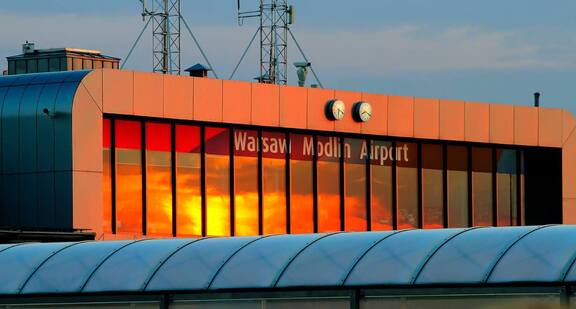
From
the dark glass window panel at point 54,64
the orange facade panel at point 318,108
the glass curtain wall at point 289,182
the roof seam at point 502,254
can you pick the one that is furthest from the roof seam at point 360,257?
the dark glass window panel at point 54,64

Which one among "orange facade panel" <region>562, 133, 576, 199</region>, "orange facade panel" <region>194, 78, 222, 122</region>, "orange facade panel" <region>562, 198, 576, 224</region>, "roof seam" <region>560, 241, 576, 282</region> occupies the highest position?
"orange facade panel" <region>194, 78, 222, 122</region>

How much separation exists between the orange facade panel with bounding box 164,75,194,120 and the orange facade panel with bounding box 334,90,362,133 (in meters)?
7.12

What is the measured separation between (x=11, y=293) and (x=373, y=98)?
26972 mm

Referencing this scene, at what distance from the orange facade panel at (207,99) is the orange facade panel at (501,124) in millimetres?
13700

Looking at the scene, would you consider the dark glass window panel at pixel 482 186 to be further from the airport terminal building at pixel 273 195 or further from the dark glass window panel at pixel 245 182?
the dark glass window panel at pixel 245 182

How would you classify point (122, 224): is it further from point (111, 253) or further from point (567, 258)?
point (567, 258)

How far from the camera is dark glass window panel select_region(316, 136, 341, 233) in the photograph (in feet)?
212

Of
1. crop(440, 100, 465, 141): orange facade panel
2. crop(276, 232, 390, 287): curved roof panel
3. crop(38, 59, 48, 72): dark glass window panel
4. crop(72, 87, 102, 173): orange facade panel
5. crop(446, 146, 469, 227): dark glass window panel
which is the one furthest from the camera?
crop(446, 146, 469, 227): dark glass window panel

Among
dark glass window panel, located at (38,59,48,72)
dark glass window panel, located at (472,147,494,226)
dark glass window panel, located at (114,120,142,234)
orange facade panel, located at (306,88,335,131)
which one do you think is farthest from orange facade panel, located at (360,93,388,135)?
dark glass window panel, located at (38,59,48,72)

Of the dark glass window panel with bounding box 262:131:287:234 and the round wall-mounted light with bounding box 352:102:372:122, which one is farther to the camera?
the round wall-mounted light with bounding box 352:102:372:122

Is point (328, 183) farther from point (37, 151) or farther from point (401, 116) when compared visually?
point (37, 151)

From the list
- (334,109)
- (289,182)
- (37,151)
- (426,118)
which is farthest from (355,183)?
(37,151)

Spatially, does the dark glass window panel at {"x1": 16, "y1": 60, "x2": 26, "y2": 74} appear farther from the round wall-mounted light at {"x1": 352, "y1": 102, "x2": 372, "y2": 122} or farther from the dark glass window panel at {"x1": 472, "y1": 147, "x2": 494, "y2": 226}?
the dark glass window panel at {"x1": 472, "y1": 147, "x2": 494, "y2": 226}

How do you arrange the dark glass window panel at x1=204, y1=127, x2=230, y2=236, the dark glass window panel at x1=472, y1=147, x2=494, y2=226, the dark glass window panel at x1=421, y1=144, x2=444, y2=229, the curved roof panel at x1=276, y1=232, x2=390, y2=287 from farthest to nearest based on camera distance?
the dark glass window panel at x1=472, y1=147, x2=494, y2=226
the dark glass window panel at x1=421, y1=144, x2=444, y2=229
the dark glass window panel at x1=204, y1=127, x2=230, y2=236
the curved roof panel at x1=276, y1=232, x2=390, y2=287
